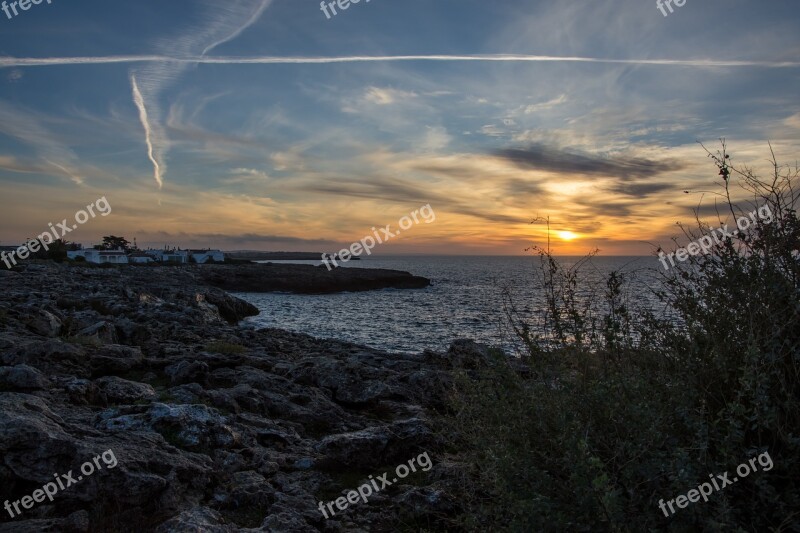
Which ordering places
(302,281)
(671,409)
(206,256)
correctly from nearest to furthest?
(671,409) → (302,281) → (206,256)

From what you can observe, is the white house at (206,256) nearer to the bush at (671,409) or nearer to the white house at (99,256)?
the white house at (99,256)

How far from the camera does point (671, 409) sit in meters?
4.16

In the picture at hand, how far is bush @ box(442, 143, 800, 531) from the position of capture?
3.58 metres

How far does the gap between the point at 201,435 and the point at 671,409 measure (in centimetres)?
631

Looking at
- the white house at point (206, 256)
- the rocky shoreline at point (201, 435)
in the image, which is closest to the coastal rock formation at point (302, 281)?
the white house at point (206, 256)

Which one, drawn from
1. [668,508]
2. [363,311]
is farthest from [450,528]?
[363,311]

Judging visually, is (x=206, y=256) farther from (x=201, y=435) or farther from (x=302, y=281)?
(x=201, y=435)

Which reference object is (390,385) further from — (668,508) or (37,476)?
(668,508)

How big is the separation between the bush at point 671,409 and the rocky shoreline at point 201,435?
2286 mm

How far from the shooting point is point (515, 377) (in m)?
5.72

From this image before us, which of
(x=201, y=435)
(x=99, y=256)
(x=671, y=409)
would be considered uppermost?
(x=99, y=256)

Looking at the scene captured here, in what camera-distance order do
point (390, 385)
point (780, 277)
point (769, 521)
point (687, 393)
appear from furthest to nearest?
point (390, 385) → point (780, 277) → point (687, 393) → point (769, 521)

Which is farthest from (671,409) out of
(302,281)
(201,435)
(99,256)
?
(99,256)

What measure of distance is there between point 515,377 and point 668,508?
2.25 metres
